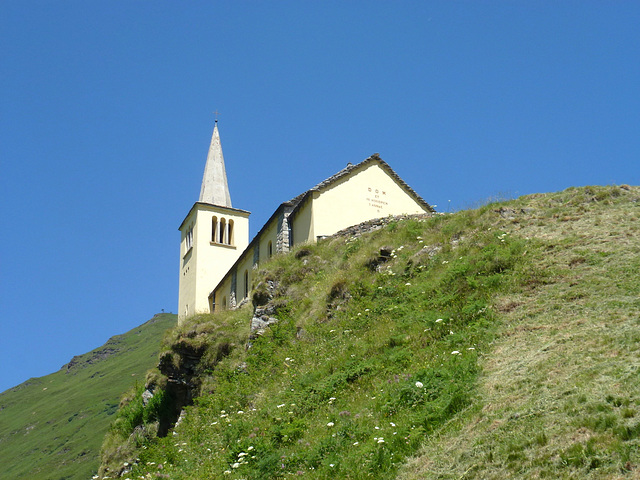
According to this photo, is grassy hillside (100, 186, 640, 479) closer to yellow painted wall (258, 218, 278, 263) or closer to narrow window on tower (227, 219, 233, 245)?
yellow painted wall (258, 218, 278, 263)

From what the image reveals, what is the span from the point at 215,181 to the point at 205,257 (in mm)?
7668

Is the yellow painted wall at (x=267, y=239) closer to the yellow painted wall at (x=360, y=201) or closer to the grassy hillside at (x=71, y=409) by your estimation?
the yellow painted wall at (x=360, y=201)

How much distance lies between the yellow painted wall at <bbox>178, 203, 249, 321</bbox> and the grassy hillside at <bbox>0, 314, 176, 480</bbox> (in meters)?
7.70

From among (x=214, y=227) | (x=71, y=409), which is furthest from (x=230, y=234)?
(x=71, y=409)

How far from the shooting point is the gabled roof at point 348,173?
101 ft

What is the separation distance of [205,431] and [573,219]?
1192 centimetres

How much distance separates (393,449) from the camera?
1039 cm

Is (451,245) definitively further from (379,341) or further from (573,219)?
(379,341)

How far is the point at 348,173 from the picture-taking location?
3181 cm

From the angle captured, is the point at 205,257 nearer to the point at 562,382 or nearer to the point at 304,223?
the point at 304,223

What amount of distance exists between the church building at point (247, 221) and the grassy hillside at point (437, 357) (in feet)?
17.9

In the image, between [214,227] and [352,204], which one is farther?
[214,227]

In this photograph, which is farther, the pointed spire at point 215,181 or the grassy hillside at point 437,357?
the pointed spire at point 215,181

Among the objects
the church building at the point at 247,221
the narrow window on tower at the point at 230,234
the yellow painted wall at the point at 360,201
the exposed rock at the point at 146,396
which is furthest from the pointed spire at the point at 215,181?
the exposed rock at the point at 146,396
